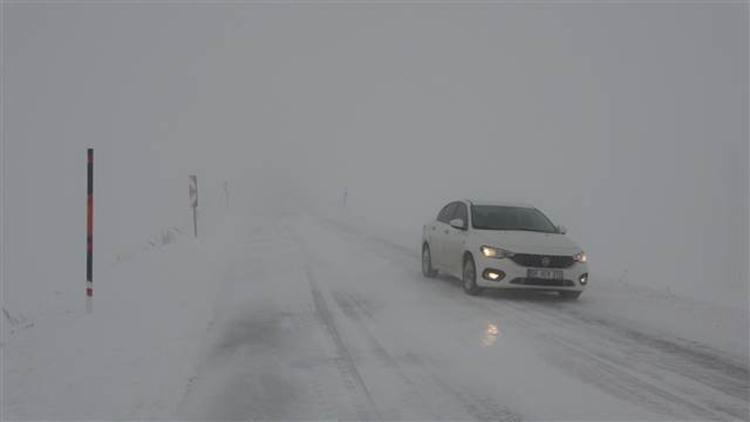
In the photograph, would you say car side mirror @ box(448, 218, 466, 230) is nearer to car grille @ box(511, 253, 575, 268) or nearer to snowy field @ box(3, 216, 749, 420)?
snowy field @ box(3, 216, 749, 420)

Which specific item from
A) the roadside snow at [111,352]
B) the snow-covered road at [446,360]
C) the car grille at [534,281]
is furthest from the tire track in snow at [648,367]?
the roadside snow at [111,352]

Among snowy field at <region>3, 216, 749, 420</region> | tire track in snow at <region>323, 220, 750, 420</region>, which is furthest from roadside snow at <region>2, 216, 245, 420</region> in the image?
tire track in snow at <region>323, 220, 750, 420</region>

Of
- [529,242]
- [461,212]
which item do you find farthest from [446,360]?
[461,212]

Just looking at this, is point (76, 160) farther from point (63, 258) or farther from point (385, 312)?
point (385, 312)

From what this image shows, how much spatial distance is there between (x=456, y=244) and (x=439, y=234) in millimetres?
1113

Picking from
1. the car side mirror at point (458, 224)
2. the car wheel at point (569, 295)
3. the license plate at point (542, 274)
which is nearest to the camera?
the license plate at point (542, 274)

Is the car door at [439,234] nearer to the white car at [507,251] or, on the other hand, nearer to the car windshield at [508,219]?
the white car at [507,251]

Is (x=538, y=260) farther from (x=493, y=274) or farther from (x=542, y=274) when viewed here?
(x=493, y=274)

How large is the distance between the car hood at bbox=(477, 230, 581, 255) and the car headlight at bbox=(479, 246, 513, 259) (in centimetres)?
7

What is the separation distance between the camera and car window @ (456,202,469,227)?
1268 cm

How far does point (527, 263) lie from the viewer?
35.9 ft

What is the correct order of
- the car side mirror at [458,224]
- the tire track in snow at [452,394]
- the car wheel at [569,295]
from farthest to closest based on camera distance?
the car side mirror at [458,224] → the car wheel at [569,295] → the tire track in snow at [452,394]

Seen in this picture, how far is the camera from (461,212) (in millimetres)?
13180

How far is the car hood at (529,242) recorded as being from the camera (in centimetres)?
1109
